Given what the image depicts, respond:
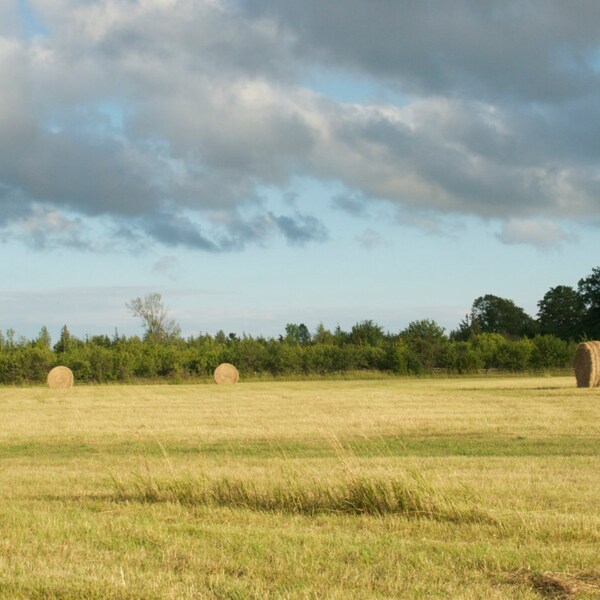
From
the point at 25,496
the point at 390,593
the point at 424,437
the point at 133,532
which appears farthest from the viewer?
the point at 424,437

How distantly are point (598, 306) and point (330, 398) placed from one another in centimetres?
5670

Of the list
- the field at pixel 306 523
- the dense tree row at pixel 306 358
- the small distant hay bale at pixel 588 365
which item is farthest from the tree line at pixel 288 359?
the field at pixel 306 523

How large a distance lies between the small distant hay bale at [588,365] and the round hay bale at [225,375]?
2270cm

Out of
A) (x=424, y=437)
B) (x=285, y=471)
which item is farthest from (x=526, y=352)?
(x=285, y=471)

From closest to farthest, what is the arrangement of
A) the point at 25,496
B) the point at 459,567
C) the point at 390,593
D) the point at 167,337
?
the point at 390,593 → the point at 459,567 → the point at 25,496 → the point at 167,337

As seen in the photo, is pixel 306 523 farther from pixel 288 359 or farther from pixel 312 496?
pixel 288 359

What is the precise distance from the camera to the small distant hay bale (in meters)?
35.2

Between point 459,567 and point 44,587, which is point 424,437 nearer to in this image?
point 459,567

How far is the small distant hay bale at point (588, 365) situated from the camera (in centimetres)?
3522

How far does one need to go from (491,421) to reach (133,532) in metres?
15.3

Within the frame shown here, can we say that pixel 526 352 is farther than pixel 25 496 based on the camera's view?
Yes

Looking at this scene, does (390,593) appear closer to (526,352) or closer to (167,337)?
(526,352)

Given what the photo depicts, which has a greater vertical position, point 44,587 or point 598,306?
point 598,306

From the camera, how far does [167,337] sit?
300 ft
